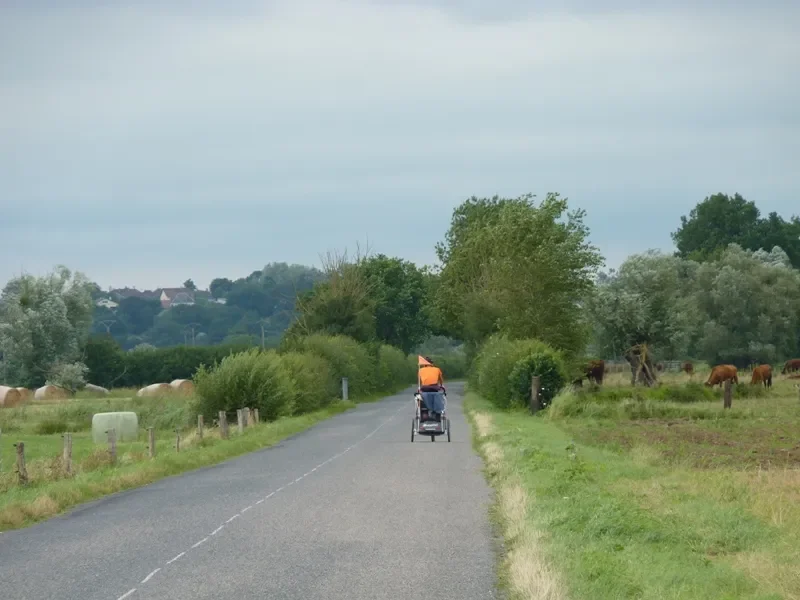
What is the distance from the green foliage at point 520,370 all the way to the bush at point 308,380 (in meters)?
8.44

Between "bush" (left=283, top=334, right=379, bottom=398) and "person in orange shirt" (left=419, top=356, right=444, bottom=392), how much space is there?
29528 mm

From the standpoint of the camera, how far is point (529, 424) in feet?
126

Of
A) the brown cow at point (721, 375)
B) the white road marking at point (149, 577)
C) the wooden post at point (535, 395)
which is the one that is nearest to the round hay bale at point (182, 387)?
the brown cow at point (721, 375)

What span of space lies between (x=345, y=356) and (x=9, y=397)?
72.0ft

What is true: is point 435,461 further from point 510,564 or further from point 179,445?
point 510,564

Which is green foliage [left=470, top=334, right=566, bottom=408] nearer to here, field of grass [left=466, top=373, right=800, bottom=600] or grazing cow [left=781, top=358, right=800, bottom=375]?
field of grass [left=466, top=373, right=800, bottom=600]

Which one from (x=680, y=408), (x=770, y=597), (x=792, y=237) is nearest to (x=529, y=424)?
(x=680, y=408)

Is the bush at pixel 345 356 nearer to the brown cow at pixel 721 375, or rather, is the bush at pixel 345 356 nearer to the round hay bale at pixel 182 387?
the round hay bale at pixel 182 387

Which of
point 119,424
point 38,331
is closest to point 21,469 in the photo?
point 119,424

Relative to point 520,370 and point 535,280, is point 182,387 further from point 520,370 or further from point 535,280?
point 520,370

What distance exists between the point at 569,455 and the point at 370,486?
14.7 feet

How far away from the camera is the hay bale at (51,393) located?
82.6 m

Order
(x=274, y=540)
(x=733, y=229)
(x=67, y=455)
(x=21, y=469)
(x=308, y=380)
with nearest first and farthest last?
(x=274, y=540)
(x=21, y=469)
(x=67, y=455)
(x=308, y=380)
(x=733, y=229)

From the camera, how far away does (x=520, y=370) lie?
159ft
